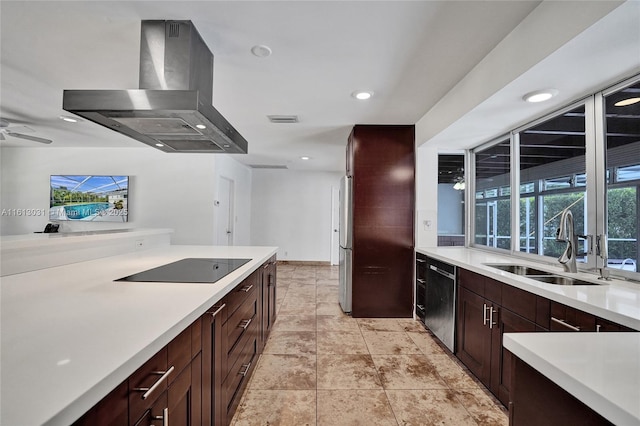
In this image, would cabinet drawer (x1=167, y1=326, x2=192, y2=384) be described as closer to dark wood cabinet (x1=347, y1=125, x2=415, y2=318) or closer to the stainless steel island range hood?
the stainless steel island range hood

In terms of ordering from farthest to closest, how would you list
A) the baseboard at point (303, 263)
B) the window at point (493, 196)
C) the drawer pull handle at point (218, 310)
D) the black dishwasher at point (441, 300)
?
the baseboard at point (303, 263)
the window at point (493, 196)
the black dishwasher at point (441, 300)
the drawer pull handle at point (218, 310)

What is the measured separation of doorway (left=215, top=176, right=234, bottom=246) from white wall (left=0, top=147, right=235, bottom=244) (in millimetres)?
375

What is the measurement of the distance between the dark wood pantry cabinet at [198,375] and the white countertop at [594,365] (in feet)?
3.40

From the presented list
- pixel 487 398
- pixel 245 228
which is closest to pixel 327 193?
pixel 245 228

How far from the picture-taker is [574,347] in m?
0.77

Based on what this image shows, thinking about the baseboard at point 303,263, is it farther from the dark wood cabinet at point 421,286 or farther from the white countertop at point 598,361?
the white countertop at point 598,361

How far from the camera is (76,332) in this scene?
81cm

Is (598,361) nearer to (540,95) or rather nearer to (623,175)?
(623,175)

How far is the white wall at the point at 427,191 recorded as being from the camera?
3.52 m

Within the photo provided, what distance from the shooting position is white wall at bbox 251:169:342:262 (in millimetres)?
7242

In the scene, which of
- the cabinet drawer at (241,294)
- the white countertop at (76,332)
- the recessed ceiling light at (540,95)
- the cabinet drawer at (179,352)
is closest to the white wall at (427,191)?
the recessed ceiling light at (540,95)

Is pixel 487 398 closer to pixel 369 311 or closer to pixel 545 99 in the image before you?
pixel 369 311

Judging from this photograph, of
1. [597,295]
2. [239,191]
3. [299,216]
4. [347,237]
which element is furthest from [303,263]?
[597,295]

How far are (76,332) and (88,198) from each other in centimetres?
530
